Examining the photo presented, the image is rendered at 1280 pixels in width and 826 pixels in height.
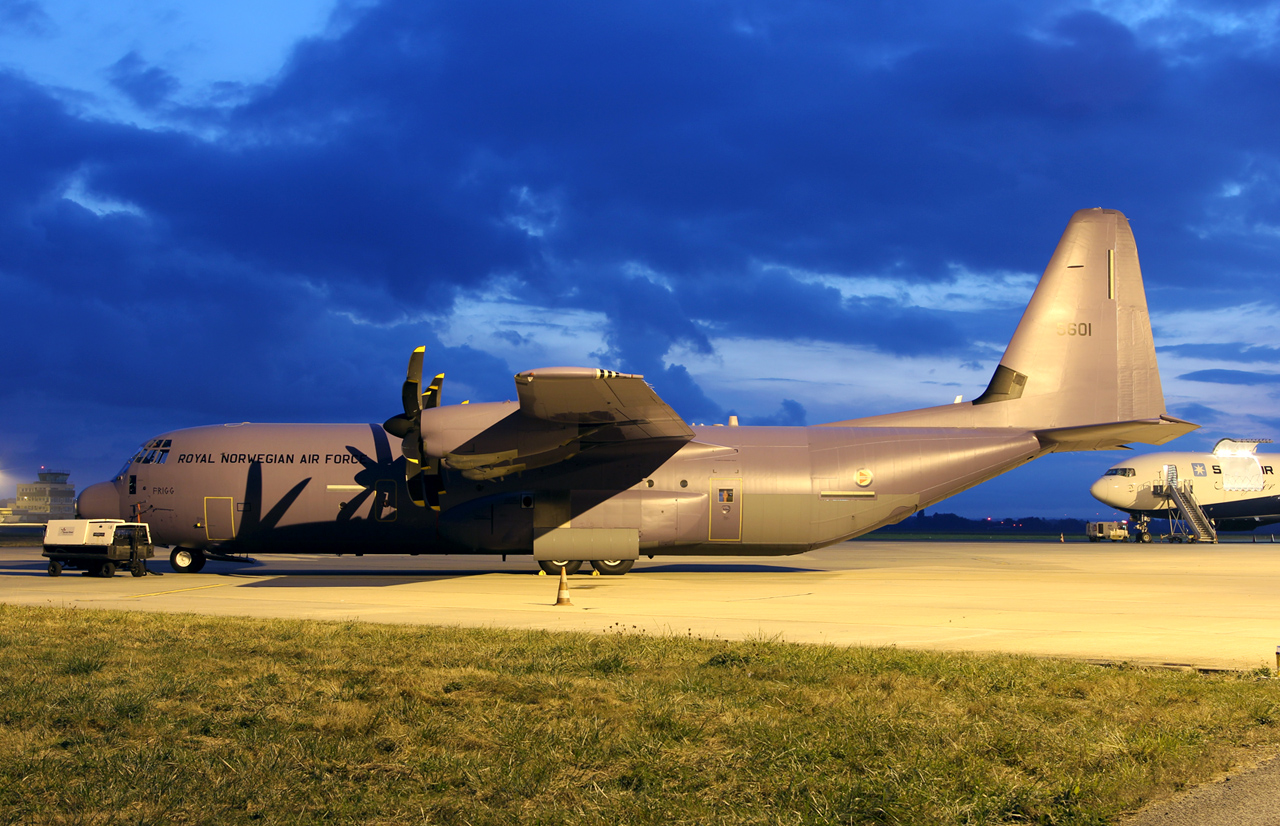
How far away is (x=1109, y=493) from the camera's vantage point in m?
56.1

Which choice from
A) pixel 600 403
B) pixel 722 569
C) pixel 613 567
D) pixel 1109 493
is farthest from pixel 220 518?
pixel 1109 493

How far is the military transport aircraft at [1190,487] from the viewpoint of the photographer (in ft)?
182

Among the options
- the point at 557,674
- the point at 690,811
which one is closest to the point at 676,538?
the point at 557,674

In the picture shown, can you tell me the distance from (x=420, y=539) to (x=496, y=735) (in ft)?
59.9

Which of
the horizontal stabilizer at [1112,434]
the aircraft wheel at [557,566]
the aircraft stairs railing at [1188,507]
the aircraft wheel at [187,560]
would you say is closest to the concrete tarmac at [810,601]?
the aircraft wheel at [557,566]

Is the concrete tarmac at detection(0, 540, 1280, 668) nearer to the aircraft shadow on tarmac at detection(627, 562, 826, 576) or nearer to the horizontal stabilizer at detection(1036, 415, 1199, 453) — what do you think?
the aircraft shadow on tarmac at detection(627, 562, 826, 576)

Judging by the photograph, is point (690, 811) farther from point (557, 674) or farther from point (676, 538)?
point (676, 538)

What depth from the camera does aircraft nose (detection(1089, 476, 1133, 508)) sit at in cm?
5588

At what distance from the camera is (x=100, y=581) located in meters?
23.1

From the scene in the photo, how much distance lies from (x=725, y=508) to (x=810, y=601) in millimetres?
6866

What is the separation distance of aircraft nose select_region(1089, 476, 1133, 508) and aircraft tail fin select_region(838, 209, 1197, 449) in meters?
33.5

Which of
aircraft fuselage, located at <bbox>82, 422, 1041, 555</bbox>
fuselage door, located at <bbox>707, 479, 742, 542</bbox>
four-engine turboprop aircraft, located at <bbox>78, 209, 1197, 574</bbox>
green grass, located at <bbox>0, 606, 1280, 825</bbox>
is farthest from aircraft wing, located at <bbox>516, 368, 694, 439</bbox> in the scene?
green grass, located at <bbox>0, 606, 1280, 825</bbox>

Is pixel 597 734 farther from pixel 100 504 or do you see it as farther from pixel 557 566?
pixel 100 504

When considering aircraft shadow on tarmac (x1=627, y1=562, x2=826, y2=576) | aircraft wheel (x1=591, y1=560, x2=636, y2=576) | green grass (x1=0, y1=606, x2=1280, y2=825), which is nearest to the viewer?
green grass (x1=0, y1=606, x2=1280, y2=825)
